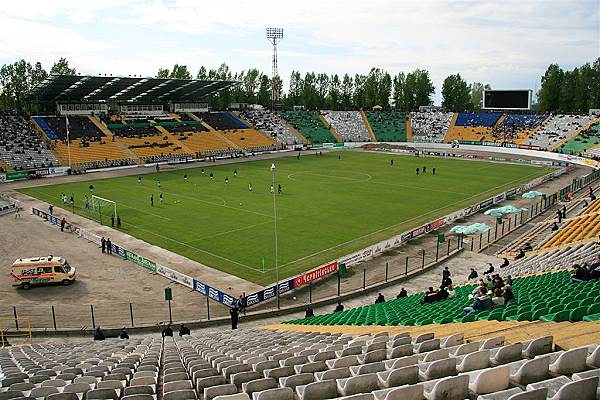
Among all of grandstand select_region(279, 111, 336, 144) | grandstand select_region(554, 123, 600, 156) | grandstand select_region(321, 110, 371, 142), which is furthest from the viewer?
grandstand select_region(321, 110, 371, 142)

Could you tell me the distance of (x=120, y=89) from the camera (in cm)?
8869

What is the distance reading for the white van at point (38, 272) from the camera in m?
29.5

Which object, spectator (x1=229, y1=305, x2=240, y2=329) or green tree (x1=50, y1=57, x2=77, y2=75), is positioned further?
green tree (x1=50, y1=57, x2=77, y2=75)

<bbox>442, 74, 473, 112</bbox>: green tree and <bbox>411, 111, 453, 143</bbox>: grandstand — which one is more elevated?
<bbox>442, 74, 473, 112</bbox>: green tree

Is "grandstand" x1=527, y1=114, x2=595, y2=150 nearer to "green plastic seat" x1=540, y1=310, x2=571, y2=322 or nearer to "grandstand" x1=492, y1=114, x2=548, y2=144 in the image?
"grandstand" x1=492, y1=114, x2=548, y2=144

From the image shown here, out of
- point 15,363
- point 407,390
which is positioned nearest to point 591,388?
point 407,390

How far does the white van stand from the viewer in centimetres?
2948

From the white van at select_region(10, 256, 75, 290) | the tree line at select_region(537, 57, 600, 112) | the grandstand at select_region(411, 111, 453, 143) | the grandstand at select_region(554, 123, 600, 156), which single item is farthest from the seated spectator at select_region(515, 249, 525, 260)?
the tree line at select_region(537, 57, 600, 112)

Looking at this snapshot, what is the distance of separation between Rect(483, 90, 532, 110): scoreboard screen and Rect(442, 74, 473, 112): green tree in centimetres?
3392

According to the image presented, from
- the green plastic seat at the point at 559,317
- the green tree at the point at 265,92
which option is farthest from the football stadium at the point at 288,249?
the green tree at the point at 265,92

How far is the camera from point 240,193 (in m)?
57.4

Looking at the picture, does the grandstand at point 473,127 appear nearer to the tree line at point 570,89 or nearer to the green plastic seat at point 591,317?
the tree line at point 570,89

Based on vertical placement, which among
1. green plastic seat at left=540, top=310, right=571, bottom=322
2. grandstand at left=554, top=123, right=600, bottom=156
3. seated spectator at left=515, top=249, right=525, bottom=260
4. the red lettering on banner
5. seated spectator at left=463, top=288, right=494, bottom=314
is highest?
grandstand at left=554, top=123, right=600, bottom=156

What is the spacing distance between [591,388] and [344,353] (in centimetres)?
548
